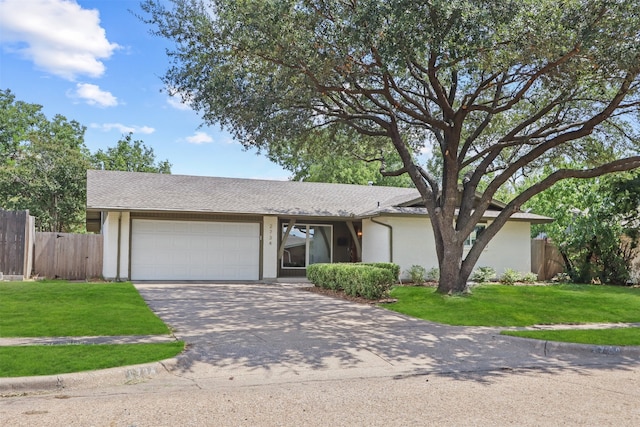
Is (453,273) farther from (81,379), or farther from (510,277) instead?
(81,379)

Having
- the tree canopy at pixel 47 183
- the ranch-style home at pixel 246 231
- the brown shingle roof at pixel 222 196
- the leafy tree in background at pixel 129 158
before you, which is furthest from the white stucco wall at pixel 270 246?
the leafy tree in background at pixel 129 158

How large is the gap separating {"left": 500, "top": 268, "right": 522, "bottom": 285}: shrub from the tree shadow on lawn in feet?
30.1

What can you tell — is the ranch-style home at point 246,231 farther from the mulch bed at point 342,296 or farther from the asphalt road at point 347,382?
the asphalt road at point 347,382

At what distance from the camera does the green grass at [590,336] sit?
28.4ft

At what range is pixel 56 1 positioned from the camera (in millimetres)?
11477

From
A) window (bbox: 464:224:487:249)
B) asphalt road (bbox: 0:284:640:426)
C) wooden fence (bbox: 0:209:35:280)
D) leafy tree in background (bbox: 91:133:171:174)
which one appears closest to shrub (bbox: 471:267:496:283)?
window (bbox: 464:224:487:249)

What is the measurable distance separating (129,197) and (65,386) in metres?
13.6

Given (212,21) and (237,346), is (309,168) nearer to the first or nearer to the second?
(212,21)

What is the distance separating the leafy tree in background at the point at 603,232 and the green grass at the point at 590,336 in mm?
10482

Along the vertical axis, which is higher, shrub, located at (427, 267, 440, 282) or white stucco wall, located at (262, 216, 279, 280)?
white stucco wall, located at (262, 216, 279, 280)

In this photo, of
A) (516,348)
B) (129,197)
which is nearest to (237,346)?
(516,348)

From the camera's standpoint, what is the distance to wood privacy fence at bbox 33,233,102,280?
1841cm

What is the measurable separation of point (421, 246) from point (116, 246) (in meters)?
10.9

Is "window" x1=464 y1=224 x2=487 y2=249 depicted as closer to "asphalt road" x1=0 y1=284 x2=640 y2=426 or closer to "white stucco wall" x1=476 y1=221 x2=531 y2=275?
"white stucco wall" x1=476 y1=221 x2=531 y2=275
